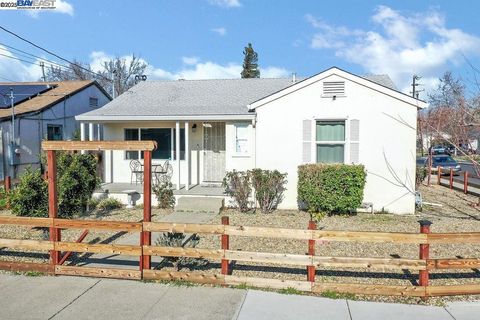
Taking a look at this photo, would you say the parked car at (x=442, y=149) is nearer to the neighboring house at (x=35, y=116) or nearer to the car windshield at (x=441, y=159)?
the car windshield at (x=441, y=159)

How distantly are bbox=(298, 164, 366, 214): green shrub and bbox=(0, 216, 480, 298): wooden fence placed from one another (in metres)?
4.54

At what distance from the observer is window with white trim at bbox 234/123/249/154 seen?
37.9 feet

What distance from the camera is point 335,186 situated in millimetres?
9641

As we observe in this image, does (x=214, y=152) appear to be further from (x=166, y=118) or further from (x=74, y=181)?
(x=74, y=181)

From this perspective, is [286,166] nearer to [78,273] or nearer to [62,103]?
[78,273]

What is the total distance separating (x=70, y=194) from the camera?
8852 mm

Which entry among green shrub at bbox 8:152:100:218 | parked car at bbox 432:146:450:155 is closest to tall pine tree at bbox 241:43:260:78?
parked car at bbox 432:146:450:155

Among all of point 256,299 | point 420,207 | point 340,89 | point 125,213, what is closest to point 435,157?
point 420,207

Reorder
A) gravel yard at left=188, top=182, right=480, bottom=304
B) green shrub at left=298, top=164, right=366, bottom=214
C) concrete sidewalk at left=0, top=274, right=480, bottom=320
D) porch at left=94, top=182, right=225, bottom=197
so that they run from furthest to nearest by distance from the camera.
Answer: porch at left=94, top=182, right=225, bottom=197 < green shrub at left=298, top=164, right=366, bottom=214 < gravel yard at left=188, top=182, right=480, bottom=304 < concrete sidewalk at left=0, top=274, right=480, bottom=320

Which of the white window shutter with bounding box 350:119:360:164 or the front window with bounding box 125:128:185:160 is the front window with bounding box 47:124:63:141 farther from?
the white window shutter with bounding box 350:119:360:164

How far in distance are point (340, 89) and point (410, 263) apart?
650cm

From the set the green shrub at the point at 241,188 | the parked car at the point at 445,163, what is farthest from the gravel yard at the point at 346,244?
the parked car at the point at 445,163

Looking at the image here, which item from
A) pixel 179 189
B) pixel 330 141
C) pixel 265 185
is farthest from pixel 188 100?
pixel 330 141

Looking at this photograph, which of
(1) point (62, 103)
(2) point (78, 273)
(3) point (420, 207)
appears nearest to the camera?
(2) point (78, 273)
